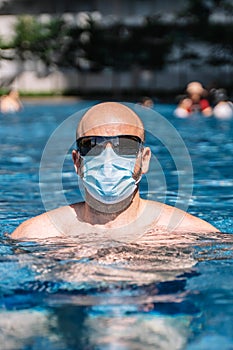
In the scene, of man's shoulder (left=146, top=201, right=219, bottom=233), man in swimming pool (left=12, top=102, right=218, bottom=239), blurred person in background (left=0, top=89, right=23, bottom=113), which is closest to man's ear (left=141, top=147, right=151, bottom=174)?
man in swimming pool (left=12, top=102, right=218, bottom=239)

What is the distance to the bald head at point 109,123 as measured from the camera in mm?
3689

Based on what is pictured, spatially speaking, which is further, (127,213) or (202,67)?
(202,67)

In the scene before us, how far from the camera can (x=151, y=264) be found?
3.50m

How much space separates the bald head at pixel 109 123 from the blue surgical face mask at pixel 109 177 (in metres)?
0.10

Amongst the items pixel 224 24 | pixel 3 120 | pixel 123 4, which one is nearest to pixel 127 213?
pixel 3 120

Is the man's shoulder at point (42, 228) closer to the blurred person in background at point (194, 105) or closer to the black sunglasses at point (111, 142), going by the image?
the black sunglasses at point (111, 142)

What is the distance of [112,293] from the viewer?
3230mm

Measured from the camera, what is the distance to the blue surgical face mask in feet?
12.0

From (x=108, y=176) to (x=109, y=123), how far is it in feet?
0.89

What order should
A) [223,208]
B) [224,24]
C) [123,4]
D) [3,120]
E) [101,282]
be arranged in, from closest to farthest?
[101,282] → [223,208] → [3,120] → [224,24] → [123,4]

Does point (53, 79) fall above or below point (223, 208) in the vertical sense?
below

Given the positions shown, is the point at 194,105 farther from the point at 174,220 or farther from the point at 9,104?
the point at 174,220

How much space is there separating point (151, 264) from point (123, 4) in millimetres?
34759

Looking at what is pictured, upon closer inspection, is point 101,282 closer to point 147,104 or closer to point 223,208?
point 223,208
